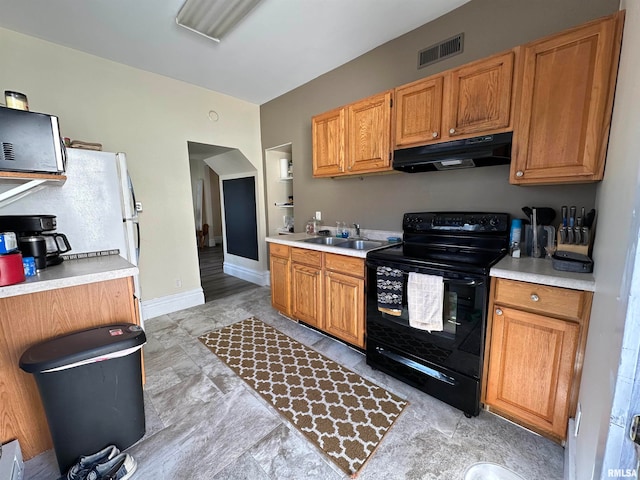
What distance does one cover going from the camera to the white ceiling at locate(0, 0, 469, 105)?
2.01 meters

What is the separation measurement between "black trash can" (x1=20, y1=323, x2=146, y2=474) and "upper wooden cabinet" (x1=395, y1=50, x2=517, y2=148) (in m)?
2.31

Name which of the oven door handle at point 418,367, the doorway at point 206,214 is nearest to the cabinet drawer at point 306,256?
the oven door handle at point 418,367

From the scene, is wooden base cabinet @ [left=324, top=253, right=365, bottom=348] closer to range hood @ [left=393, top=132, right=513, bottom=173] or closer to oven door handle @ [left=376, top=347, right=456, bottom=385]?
oven door handle @ [left=376, top=347, right=456, bottom=385]

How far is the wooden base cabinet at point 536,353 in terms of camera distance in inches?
51.9

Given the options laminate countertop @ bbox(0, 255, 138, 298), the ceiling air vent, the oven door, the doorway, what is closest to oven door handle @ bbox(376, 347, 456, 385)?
the oven door

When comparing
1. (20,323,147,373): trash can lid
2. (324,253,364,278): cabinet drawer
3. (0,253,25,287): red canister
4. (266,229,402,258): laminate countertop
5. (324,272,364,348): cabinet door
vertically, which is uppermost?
(0,253,25,287): red canister

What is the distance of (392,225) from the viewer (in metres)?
2.69

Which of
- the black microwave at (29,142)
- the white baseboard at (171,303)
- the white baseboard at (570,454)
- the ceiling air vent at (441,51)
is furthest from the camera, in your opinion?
the white baseboard at (171,303)

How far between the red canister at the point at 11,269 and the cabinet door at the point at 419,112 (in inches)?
96.6

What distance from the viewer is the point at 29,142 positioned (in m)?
1.45

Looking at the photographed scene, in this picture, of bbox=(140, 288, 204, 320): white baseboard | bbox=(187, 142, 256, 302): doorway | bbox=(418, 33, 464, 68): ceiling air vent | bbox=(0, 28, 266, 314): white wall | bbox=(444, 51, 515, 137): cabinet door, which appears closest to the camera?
bbox=(444, 51, 515, 137): cabinet door

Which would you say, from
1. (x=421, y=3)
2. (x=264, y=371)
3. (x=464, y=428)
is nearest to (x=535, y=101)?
(x=421, y=3)

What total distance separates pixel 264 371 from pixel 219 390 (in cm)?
36

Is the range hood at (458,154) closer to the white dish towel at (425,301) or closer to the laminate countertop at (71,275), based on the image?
the white dish towel at (425,301)
